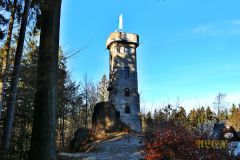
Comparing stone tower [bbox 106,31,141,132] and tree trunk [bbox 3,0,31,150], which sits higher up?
stone tower [bbox 106,31,141,132]

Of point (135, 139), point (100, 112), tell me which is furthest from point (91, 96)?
point (135, 139)

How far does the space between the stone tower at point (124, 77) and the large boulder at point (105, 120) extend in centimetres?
1017

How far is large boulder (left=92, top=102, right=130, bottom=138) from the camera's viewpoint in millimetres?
28166

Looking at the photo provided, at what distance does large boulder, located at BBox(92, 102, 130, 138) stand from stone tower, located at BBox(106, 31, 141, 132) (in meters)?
10.2

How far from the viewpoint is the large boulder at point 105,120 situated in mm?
28166

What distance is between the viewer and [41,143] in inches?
274

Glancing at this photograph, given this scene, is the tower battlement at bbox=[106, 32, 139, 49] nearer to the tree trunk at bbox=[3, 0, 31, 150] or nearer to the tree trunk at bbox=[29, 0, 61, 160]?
the tree trunk at bbox=[3, 0, 31, 150]

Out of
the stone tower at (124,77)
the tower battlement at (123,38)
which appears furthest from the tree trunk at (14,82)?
the tower battlement at (123,38)

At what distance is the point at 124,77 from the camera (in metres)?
41.4

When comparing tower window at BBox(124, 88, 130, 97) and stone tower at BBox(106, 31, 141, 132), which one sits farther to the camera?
tower window at BBox(124, 88, 130, 97)

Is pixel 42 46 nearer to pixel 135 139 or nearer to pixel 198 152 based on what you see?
pixel 198 152

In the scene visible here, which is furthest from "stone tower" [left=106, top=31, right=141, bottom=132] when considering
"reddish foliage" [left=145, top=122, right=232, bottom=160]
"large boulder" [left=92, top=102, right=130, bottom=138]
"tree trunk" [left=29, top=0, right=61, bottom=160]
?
"tree trunk" [left=29, top=0, right=61, bottom=160]

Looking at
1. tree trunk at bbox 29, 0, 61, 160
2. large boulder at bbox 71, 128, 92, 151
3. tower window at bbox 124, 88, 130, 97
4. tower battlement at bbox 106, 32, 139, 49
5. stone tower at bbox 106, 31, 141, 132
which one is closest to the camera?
tree trunk at bbox 29, 0, 61, 160

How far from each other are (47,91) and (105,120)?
21664 mm
